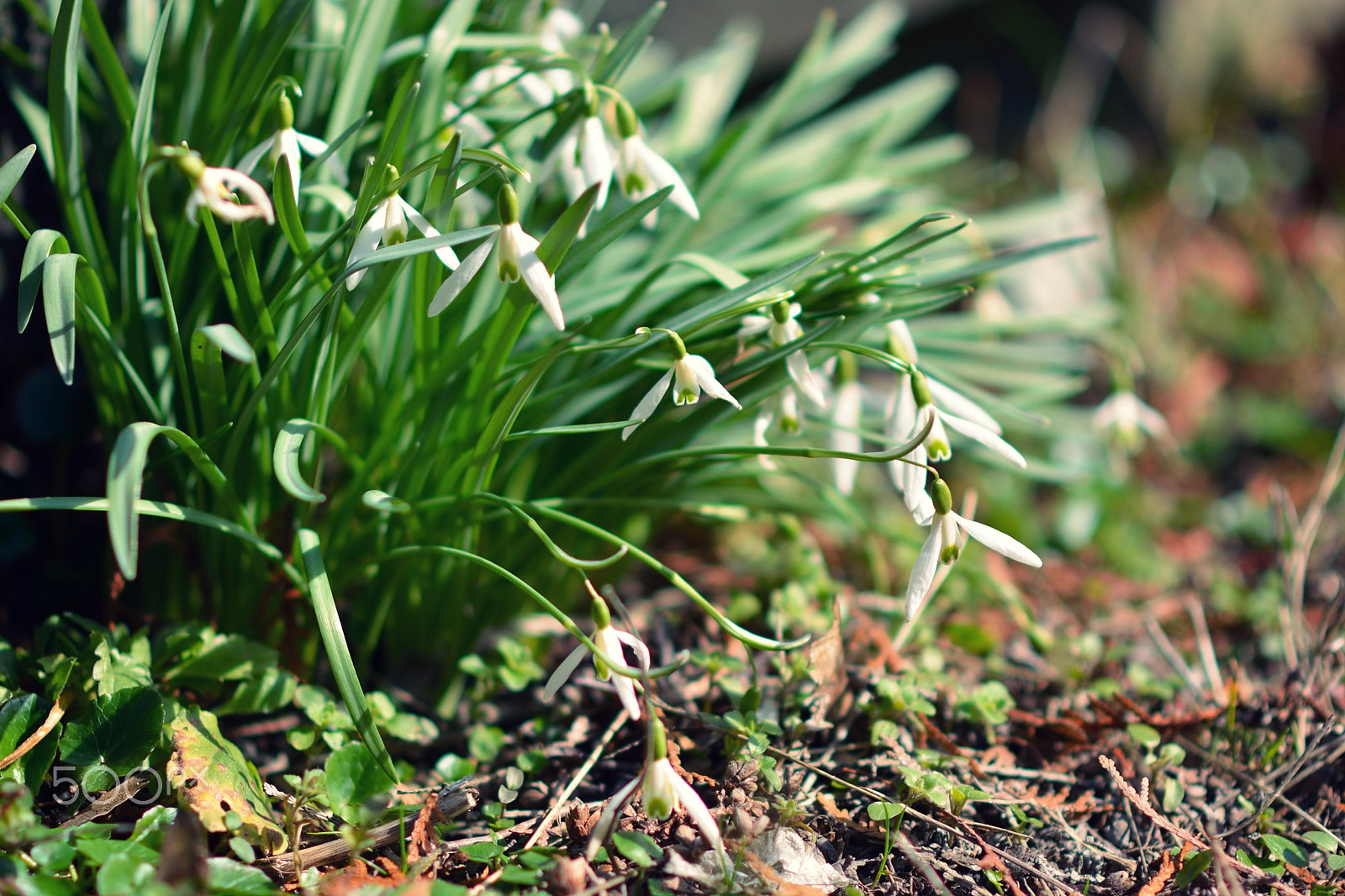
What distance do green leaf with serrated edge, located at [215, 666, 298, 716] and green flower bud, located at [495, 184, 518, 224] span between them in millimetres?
667

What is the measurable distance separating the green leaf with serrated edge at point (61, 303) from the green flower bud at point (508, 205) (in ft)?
1.50

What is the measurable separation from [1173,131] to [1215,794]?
2.72 meters

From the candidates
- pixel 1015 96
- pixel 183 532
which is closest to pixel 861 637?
pixel 183 532

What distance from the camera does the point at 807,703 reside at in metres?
1.25

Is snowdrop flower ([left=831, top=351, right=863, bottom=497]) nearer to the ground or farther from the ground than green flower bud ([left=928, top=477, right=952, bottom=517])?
nearer to the ground

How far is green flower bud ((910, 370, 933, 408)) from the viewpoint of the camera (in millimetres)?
1023

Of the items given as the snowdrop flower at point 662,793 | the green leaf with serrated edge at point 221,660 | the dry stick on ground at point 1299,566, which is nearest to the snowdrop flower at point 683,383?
the snowdrop flower at point 662,793

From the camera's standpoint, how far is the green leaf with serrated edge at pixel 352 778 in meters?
1.07

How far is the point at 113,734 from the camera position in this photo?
104 centimetres

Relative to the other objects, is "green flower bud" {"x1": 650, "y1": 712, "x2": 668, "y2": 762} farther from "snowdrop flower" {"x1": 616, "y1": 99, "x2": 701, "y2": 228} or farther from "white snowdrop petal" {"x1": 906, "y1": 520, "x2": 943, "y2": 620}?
"snowdrop flower" {"x1": 616, "y1": 99, "x2": 701, "y2": 228}

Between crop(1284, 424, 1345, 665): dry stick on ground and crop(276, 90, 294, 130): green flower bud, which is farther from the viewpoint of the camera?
crop(1284, 424, 1345, 665): dry stick on ground

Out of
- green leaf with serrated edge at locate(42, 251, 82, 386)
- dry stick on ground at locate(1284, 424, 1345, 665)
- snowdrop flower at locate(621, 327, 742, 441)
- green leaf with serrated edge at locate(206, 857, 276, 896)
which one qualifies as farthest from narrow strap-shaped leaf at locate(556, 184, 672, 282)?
dry stick on ground at locate(1284, 424, 1345, 665)

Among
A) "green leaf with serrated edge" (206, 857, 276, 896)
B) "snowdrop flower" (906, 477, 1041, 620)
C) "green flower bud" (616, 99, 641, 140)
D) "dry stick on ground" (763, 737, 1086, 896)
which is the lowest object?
"dry stick on ground" (763, 737, 1086, 896)

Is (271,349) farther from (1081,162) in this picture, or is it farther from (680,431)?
(1081,162)
